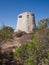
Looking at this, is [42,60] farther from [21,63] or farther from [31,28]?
[31,28]

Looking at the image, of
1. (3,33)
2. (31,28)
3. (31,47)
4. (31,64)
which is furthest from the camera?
(31,28)

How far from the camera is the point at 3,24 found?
49469 millimetres

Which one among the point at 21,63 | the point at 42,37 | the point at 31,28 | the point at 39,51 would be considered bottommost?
the point at 21,63

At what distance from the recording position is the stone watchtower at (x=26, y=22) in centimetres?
4578

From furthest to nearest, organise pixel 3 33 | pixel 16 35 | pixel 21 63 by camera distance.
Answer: pixel 3 33, pixel 16 35, pixel 21 63

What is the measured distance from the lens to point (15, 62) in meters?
25.1

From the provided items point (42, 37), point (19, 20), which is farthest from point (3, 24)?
point (42, 37)

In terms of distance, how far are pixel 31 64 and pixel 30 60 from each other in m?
0.60

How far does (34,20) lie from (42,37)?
22566 mm

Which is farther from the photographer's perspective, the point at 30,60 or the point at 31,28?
the point at 31,28

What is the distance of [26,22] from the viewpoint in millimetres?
46250

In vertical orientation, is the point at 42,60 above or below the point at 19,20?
below

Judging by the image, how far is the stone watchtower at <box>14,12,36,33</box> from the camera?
45.8 metres

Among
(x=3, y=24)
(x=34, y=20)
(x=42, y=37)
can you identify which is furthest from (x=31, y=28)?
(x=42, y=37)
